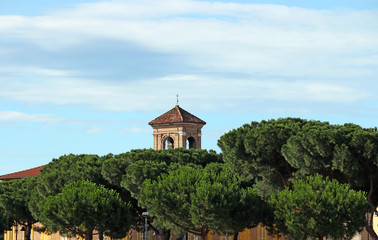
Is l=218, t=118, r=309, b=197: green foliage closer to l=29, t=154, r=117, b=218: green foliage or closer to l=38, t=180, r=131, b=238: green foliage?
l=38, t=180, r=131, b=238: green foliage

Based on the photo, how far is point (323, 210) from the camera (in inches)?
1797

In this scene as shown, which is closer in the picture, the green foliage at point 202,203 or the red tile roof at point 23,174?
the green foliage at point 202,203

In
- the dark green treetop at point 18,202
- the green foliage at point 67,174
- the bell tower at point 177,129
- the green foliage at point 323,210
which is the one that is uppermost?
the bell tower at point 177,129

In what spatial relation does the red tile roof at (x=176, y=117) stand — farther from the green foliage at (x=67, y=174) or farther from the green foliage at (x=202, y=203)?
the green foliage at (x=202, y=203)

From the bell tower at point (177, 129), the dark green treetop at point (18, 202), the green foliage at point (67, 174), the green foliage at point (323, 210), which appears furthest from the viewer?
the bell tower at point (177, 129)

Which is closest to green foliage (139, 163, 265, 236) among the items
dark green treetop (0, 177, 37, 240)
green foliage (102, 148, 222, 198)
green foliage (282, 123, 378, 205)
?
green foliage (282, 123, 378, 205)

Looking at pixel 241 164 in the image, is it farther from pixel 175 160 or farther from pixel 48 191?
pixel 48 191

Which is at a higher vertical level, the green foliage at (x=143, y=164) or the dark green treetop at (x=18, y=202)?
the green foliage at (x=143, y=164)

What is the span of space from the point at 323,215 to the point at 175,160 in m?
22.4

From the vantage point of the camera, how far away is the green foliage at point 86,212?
5328 centimetres

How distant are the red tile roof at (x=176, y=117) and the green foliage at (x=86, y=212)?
3313 centimetres

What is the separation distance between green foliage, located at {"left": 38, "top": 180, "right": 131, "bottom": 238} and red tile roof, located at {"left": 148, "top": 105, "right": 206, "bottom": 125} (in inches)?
1304

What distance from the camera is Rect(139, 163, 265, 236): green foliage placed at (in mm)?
48281

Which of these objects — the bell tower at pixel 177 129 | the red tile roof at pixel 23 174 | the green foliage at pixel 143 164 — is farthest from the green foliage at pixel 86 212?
the red tile roof at pixel 23 174
